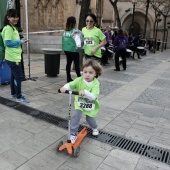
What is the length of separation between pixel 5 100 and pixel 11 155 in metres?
2.30

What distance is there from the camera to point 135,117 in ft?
14.6

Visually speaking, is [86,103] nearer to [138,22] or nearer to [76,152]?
[76,152]

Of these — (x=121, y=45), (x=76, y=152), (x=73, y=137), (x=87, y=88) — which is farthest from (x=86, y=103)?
(x=121, y=45)

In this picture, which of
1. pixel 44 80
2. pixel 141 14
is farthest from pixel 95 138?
pixel 141 14

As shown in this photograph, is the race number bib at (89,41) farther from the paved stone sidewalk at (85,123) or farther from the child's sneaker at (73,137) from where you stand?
the child's sneaker at (73,137)

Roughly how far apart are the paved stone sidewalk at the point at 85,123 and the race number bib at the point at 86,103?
58 cm

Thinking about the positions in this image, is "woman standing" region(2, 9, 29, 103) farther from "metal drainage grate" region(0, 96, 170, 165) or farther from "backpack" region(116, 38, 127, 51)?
"backpack" region(116, 38, 127, 51)

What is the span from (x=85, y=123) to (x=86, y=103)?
0.97 meters

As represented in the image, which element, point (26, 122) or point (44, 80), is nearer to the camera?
point (26, 122)

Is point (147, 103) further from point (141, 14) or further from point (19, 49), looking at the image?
point (141, 14)

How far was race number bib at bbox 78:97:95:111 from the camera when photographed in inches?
125

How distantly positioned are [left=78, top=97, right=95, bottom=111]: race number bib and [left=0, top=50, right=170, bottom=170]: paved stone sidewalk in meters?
0.58

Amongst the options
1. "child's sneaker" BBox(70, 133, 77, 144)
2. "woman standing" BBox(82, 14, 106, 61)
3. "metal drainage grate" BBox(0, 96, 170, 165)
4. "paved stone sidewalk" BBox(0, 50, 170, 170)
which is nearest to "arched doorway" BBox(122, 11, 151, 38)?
"paved stone sidewalk" BBox(0, 50, 170, 170)

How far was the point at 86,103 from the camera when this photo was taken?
3180mm
